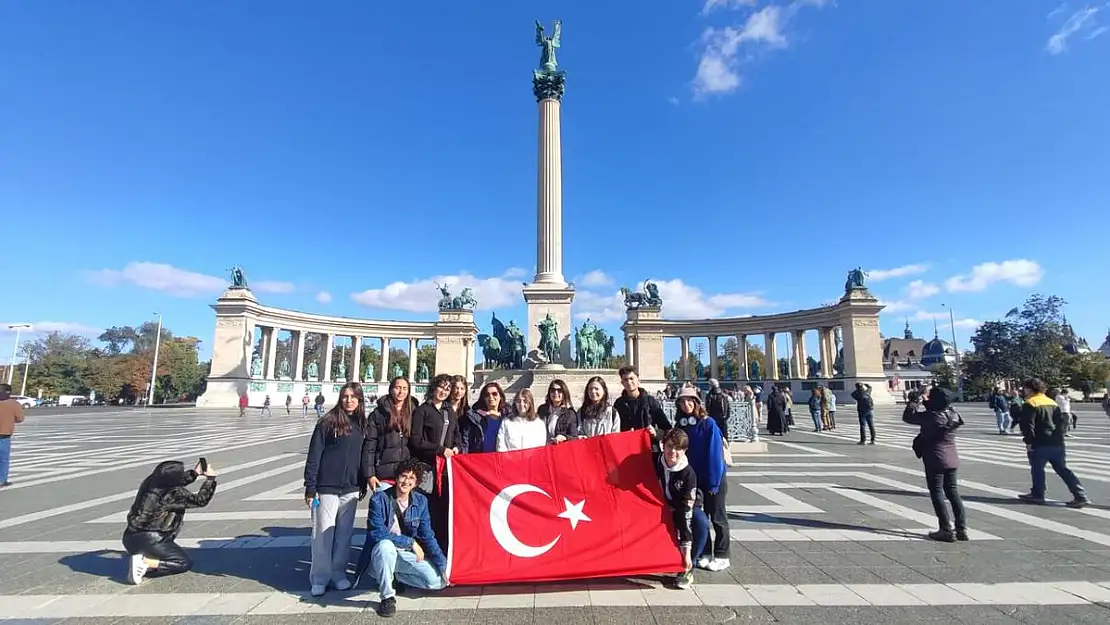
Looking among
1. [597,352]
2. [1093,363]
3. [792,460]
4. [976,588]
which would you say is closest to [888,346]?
[1093,363]

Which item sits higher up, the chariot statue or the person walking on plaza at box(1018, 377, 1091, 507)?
the chariot statue

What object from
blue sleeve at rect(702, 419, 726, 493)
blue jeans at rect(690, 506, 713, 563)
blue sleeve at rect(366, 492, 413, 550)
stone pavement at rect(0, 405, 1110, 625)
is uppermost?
blue sleeve at rect(702, 419, 726, 493)

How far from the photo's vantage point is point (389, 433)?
4.96m

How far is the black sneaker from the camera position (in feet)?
13.3

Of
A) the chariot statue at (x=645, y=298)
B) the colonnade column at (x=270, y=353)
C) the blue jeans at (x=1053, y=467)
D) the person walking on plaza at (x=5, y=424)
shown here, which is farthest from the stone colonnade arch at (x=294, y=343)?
the blue jeans at (x=1053, y=467)

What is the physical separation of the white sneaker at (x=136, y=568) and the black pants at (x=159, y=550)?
40 mm

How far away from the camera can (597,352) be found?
110 feet

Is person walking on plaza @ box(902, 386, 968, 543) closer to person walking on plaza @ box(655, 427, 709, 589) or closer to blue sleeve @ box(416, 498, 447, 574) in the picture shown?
person walking on plaza @ box(655, 427, 709, 589)

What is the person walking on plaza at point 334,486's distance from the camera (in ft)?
15.1

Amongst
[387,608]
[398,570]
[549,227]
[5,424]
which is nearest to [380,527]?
[398,570]

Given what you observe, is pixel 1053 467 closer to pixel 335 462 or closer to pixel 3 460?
pixel 335 462

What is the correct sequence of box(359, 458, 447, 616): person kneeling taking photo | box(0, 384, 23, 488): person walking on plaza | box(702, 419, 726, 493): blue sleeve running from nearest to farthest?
box(359, 458, 447, 616): person kneeling taking photo < box(702, 419, 726, 493): blue sleeve < box(0, 384, 23, 488): person walking on plaza

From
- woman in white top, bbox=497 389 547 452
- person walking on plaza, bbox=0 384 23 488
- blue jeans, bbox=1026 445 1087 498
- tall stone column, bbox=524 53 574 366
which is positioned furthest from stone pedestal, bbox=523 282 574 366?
woman in white top, bbox=497 389 547 452

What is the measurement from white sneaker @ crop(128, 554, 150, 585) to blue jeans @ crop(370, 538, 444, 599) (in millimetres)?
2314
